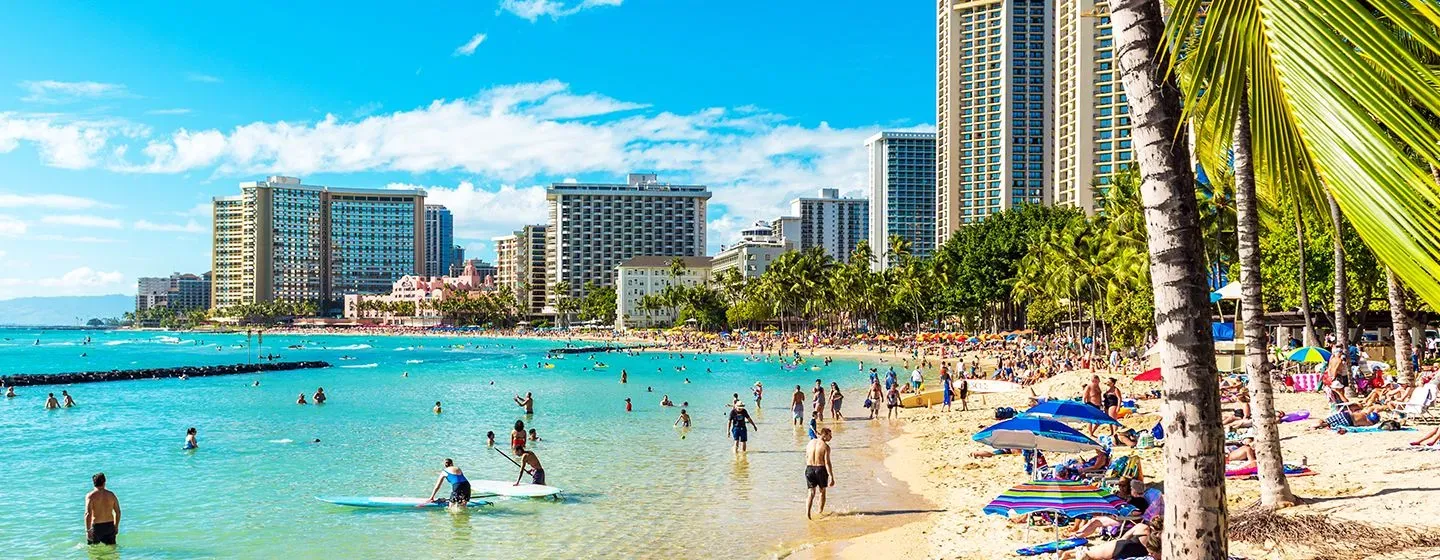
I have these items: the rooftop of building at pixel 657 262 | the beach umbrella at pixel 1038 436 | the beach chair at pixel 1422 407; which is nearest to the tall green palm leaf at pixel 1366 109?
the beach umbrella at pixel 1038 436

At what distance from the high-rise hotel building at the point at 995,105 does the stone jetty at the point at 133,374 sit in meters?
82.6

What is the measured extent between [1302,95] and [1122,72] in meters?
2.86

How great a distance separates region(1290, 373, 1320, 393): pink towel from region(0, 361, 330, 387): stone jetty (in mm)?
70627

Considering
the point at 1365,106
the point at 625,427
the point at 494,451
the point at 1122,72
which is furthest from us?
→ the point at 625,427

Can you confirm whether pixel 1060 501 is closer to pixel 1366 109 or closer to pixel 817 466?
pixel 817 466

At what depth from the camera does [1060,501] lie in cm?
1395

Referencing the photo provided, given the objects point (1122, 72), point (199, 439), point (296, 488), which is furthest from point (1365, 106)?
point (199, 439)

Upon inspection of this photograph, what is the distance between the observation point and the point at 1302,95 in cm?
243

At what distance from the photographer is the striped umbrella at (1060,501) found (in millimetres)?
13648

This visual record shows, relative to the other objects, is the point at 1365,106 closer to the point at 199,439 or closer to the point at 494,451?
the point at 494,451

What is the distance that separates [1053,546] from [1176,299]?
877 cm

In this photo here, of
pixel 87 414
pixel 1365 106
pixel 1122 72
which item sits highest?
pixel 1122 72

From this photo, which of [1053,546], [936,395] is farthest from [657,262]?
[1053,546]

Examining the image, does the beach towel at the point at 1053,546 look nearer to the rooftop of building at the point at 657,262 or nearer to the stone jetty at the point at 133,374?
the stone jetty at the point at 133,374
